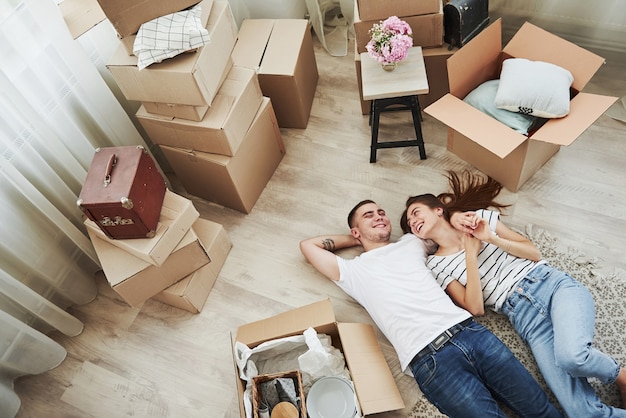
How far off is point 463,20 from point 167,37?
42.9 inches

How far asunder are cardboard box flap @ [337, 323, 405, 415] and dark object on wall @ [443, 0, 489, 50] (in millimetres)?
1167

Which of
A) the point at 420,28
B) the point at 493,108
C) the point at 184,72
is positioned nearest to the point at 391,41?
the point at 420,28

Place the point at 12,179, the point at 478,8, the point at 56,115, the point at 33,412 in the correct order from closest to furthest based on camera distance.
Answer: the point at 12,179 < the point at 56,115 < the point at 33,412 < the point at 478,8

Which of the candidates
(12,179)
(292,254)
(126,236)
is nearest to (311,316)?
(292,254)

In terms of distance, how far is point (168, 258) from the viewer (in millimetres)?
1678

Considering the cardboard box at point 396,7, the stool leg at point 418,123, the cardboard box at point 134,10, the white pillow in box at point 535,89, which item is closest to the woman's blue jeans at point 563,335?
the white pillow in box at point 535,89

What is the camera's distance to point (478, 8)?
1929 millimetres

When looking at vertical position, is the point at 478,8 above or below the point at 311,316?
above

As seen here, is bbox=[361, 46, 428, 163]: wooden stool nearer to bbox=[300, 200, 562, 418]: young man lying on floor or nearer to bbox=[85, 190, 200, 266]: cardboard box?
bbox=[300, 200, 562, 418]: young man lying on floor

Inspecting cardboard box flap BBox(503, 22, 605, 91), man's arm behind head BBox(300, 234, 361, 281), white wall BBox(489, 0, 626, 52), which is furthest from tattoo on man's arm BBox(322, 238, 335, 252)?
white wall BBox(489, 0, 626, 52)

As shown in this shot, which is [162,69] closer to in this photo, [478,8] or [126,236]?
[126,236]

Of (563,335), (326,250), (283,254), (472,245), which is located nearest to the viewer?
(563,335)

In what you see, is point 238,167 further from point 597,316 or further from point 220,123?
point 597,316

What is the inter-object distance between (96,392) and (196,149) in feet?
3.05
